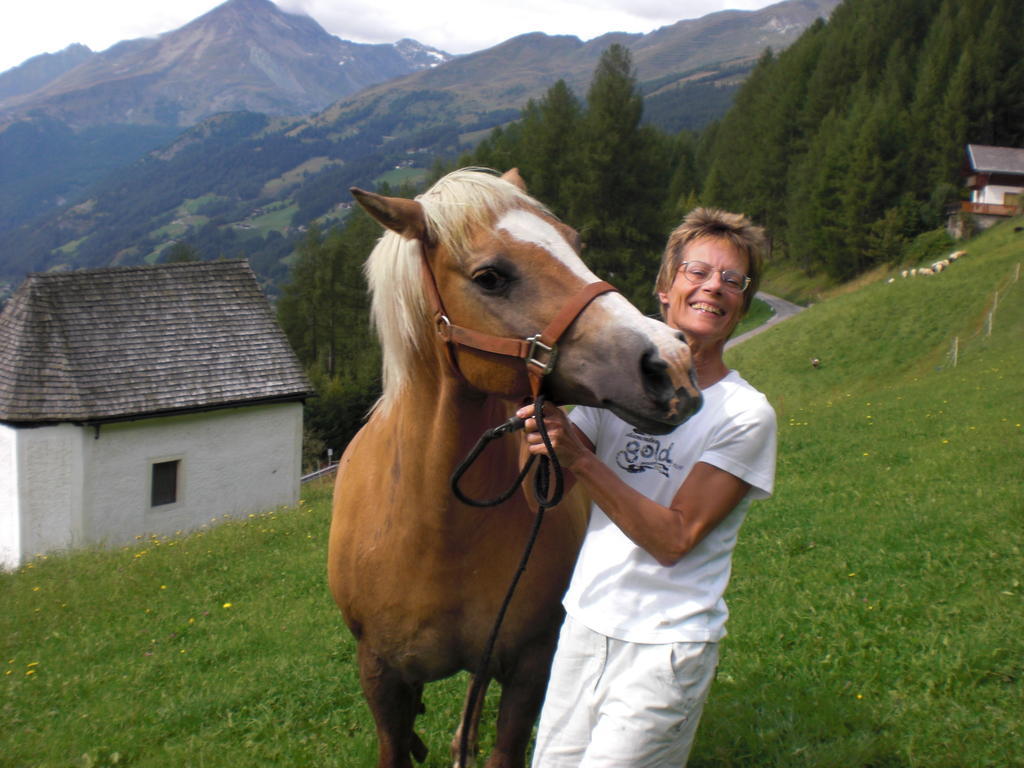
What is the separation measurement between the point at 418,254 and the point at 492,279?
0.82 feet

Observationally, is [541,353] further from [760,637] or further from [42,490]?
[42,490]

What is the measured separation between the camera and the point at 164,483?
16.1 metres

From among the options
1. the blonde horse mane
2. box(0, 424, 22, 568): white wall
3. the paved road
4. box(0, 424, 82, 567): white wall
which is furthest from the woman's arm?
the paved road

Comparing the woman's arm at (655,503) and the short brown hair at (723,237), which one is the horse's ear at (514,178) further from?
the woman's arm at (655,503)

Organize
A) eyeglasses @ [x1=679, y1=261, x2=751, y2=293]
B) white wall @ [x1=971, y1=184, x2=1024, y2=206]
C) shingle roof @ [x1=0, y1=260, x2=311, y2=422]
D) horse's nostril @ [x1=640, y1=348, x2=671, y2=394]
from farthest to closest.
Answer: white wall @ [x1=971, y1=184, x2=1024, y2=206]
shingle roof @ [x1=0, y1=260, x2=311, y2=422]
eyeglasses @ [x1=679, y1=261, x2=751, y2=293]
horse's nostril @ [x1=640, y1=348, x2=671, y2=394]

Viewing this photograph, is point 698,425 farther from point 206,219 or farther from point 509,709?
point 206,219

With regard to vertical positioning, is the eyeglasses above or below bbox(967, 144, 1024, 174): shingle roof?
below

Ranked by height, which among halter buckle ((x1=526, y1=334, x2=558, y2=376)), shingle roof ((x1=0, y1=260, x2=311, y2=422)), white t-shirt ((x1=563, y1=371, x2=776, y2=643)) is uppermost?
halter buckle ((x1=526, y1=334, x2=558, y2=376))

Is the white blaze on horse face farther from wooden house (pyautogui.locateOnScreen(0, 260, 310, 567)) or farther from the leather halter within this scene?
wooden house (pyautogui.locateOnScreen(0, 260, 310, 567))

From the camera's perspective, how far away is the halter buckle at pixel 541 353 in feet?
6.43

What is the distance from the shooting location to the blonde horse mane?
6.97ft

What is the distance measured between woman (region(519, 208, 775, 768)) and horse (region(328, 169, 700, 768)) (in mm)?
238

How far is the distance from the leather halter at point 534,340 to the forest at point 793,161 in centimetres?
2538

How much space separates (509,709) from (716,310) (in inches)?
62.6
